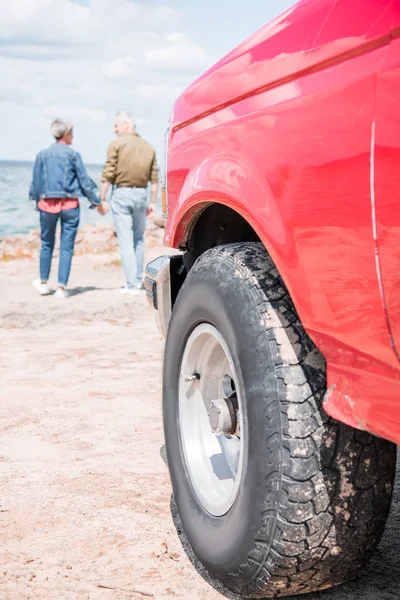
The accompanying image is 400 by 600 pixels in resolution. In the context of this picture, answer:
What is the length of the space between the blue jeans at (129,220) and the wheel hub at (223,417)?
616cm

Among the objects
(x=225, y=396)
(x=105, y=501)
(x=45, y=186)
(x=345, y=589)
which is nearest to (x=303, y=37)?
(x=225, y=396)

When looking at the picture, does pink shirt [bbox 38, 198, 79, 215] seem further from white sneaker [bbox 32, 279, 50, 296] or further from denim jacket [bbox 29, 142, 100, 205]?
white sneaker [bbox 32, 279, 50, 296]

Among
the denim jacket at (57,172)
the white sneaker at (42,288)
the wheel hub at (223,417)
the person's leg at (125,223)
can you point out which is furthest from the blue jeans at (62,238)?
the wheel hub at (223,417)

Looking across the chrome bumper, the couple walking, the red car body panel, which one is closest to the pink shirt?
the couple walking

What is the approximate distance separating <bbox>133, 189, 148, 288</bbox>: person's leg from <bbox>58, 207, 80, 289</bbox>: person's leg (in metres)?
0.67

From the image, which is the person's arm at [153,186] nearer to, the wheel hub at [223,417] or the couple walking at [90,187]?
the couple walking at [90,187]

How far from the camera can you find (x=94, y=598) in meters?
2.29

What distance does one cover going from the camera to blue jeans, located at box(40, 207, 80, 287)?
27.8 feet

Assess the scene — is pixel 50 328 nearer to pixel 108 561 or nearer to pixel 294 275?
pixel 108 561

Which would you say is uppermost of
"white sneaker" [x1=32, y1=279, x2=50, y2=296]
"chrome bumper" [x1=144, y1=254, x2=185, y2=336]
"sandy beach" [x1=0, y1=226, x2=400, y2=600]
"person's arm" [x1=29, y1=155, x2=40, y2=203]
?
"person's arm" [x1=29, y1=155, x2=40, y2=203]

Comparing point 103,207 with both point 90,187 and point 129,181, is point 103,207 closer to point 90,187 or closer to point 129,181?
point 90,187

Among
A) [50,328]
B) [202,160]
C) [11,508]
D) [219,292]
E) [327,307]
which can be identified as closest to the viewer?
[327,307]

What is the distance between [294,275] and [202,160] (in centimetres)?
82

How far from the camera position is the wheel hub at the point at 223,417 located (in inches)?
93.0
